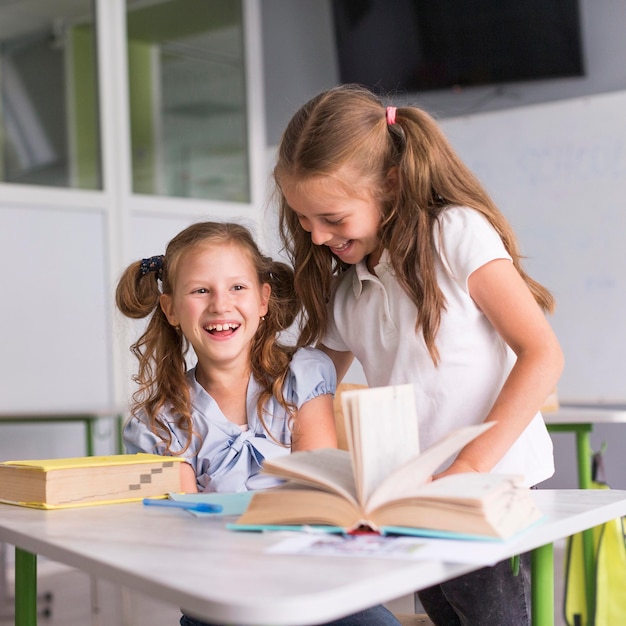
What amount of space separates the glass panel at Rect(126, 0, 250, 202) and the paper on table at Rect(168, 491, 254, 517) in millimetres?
3289

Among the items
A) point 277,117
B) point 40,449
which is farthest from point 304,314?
point 277,117

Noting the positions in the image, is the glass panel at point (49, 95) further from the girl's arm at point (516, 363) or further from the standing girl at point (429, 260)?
the girl's arm at point (516, 363)

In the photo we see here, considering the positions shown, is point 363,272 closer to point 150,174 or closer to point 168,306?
point 168,306

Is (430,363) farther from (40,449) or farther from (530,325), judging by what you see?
(40,449)

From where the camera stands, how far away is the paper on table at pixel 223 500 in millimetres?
1103

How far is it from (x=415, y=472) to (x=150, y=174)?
366 cm

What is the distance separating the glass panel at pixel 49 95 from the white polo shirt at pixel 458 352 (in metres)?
2.78

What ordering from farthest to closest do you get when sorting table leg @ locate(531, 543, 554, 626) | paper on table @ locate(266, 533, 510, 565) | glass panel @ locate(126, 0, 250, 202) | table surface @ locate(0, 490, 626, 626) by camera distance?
glass panel @ locate(126, 0, 250, 202) → table leg @ locate(531, 543, 554, 626) → paper on table @ locate(266, 533, 510, 565) → table surface @ locate(0, 490, 626, 626)

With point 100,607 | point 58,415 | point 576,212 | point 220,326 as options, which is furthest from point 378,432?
point 576,212

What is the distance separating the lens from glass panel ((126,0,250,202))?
4379 millimetres

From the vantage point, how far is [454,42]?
411 centimetres

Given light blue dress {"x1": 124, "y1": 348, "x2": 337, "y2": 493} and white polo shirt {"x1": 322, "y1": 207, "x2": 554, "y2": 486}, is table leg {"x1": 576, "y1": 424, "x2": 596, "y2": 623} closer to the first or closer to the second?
white polo shirt {"x1": 322, "y1": 207, "x2": 554, "y2": 486}

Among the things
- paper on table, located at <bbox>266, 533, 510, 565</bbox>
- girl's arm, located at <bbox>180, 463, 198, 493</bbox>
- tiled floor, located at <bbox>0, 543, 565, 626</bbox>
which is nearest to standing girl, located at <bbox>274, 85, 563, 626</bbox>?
girl's arm, located at <bbox>180, 463, 198, 493</bbox>

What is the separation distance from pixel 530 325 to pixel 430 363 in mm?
195
